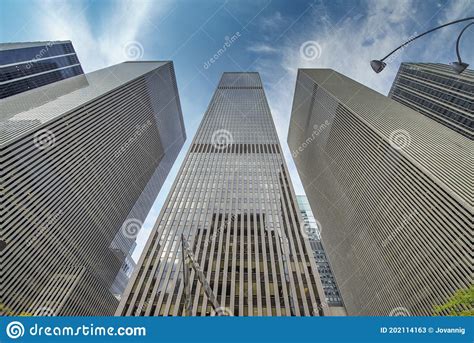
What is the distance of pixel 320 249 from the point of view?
126375mm

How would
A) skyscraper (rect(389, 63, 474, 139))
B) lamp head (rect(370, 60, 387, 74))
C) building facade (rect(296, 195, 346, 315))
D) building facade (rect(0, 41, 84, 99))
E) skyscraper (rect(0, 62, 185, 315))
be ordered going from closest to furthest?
lamp head (rect(370, 60, 387, 74)) → skyscraper (rect(0, 62, 185, 315)) → skyscraper (rect(389, 63, 474, 139)) → building facade (rect(0, 41, 84, 99)) → building facade (rect(296, 195, 346, 315))

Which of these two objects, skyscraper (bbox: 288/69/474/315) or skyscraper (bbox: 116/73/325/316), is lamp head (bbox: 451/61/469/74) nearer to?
skyscraper (bbox: 116/73/325/316)

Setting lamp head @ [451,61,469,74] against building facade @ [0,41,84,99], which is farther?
building facade @ [0,41,84,99]

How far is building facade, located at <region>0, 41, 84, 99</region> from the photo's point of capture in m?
98.0

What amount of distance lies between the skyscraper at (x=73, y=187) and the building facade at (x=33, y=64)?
106 ft

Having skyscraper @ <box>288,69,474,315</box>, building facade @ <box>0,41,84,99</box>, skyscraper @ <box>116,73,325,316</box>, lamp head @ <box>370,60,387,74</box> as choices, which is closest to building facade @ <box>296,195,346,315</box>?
skyscraper @ <box>288,69,474,315</box>

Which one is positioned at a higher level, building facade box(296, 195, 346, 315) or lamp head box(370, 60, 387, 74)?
lamp head box(370, 60, 387, 74)

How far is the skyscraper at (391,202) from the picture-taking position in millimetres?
38000

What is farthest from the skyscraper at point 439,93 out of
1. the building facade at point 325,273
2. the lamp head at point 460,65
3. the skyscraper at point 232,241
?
the lamp head at point 460,65

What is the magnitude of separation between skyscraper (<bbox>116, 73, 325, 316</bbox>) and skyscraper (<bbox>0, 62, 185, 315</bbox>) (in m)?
19.3

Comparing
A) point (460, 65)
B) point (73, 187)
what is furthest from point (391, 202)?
point (73, 187)

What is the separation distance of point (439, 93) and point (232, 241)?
11640cm

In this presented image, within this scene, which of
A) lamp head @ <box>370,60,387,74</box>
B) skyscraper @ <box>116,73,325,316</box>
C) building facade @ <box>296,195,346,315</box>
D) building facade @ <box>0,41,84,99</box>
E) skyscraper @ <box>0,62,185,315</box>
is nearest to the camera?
lamp head @ <box>370,60,387,74</box>

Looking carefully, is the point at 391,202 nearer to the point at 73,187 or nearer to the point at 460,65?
the point at 460,65
